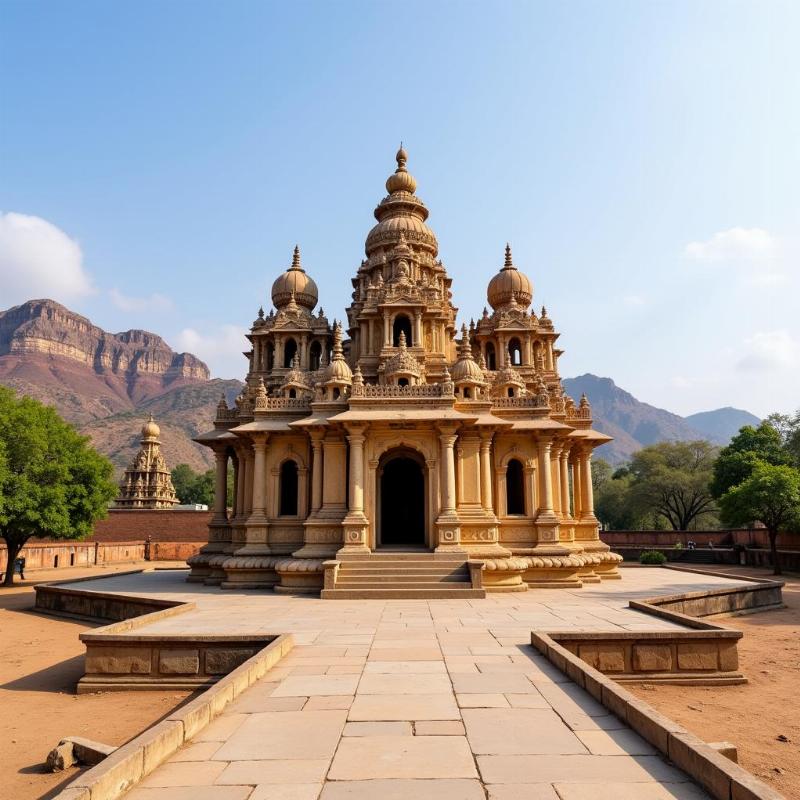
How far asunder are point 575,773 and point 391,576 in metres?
15.0

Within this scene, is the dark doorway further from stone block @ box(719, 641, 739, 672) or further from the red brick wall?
the red brick wall

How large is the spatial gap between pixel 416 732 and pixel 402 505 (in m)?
20.5

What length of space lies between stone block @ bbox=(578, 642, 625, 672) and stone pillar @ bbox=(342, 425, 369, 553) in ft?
35.5

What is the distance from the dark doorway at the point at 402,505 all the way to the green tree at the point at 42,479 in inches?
628

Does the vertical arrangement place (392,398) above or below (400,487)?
above

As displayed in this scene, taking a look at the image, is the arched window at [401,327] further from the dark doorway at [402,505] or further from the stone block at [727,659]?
the stone block at [727,659]

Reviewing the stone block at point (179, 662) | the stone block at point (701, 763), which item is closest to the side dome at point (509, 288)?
the stone block at point (179, 662)

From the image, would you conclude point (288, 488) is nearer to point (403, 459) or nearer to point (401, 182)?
point (403, 459)

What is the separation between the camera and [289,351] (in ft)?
106

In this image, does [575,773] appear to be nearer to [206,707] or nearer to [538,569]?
[206,707]

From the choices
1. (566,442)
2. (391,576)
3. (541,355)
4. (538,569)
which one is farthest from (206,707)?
(541,355)

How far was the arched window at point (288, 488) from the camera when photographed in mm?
26005

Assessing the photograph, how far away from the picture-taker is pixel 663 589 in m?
22.8

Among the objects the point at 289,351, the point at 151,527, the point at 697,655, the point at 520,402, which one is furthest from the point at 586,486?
the point at 151,527
